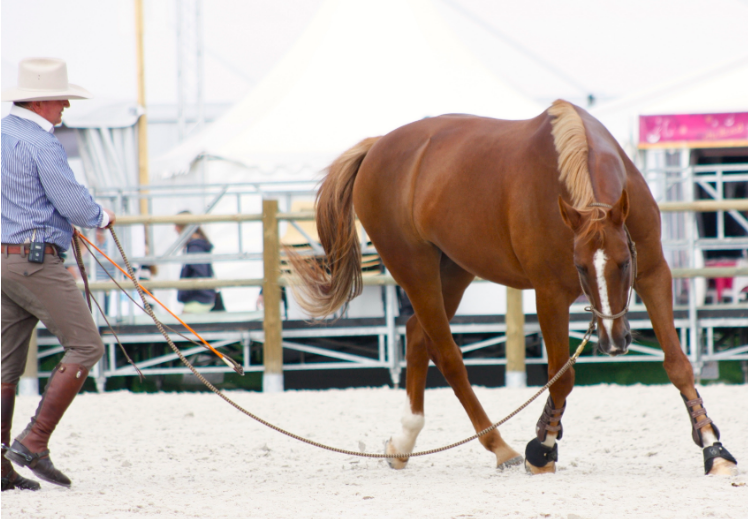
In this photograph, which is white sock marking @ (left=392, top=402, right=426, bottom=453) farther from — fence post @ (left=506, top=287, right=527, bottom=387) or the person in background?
the person in background

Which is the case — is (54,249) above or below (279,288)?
above

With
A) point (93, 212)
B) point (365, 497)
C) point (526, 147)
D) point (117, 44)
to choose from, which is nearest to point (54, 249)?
point (93, 212)

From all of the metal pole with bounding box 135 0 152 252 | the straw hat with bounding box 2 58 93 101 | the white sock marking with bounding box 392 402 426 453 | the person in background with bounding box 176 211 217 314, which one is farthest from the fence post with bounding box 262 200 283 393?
the metal pole with bounding box 135 0 152 252

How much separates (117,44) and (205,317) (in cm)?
672

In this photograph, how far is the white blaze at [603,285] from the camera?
2.70 m

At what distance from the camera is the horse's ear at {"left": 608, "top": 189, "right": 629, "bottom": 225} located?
107 inches

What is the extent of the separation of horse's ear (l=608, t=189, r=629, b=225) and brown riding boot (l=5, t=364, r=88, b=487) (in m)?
2.10

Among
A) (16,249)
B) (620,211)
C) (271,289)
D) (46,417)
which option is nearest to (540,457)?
(620,211)

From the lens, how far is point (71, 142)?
1065cm

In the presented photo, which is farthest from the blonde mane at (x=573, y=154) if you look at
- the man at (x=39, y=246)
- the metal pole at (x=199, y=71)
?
the metal pole at (x=199, y=71)

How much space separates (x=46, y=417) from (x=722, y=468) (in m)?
2.61

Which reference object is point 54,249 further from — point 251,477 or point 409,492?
point 409,492

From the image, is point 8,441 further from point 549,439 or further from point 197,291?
point 197,291

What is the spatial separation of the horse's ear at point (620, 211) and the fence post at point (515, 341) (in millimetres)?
3235
